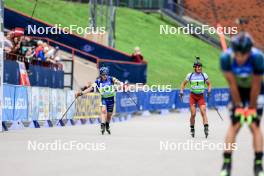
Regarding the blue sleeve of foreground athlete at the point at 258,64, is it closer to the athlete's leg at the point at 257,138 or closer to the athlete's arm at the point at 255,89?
the athlete's arm at the point at 255,89

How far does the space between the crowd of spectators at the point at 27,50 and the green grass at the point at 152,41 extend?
45.8 feet

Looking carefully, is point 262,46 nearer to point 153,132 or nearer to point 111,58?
point 111,58

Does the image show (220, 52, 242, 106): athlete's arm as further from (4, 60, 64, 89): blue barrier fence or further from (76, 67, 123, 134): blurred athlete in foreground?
(4, 60, 64, 89): blue barrier fence

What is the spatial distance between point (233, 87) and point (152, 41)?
158ft

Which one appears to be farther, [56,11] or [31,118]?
[56,11]

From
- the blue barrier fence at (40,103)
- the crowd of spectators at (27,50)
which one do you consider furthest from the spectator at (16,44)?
the blue barrier fence at (40,103)

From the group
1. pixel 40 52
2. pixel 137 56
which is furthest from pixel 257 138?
pixel 137 56

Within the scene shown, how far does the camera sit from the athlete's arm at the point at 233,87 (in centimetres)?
1018

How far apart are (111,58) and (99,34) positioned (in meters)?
3.66

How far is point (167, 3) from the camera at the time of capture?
66.7m

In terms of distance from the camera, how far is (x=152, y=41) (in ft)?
192

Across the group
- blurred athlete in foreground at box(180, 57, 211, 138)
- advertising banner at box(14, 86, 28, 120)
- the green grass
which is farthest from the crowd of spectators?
the green grass

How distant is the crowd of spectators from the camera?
1124 inches

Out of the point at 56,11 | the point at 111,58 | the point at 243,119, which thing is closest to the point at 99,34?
the point at 111,58
